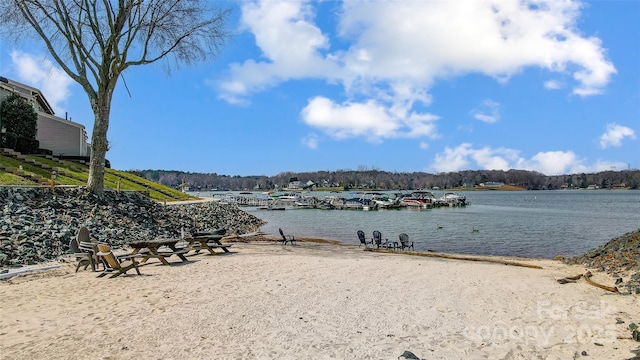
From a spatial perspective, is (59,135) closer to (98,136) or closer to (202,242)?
(98,136)

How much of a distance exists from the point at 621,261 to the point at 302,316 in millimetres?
11635

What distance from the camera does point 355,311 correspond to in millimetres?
7445

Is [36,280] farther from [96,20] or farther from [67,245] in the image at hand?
[96,20]

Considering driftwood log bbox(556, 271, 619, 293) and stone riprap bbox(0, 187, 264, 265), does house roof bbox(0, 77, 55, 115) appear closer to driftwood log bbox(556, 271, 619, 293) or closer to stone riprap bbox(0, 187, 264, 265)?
stone riprap bbox(0, 187, 264, 265)

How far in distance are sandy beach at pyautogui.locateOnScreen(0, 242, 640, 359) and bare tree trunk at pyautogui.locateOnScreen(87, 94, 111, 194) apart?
34.5 ft

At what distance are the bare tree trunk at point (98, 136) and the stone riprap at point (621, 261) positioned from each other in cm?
2110

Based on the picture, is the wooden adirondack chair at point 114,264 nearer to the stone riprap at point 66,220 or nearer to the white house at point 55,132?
the stone riprap at point 66,220

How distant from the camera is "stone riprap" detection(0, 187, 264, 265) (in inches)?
498

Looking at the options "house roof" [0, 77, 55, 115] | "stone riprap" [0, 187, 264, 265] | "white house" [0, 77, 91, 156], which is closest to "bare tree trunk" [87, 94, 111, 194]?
"stone riprap" [0, 187, 264, 265]

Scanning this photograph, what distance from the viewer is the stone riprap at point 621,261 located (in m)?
10.5

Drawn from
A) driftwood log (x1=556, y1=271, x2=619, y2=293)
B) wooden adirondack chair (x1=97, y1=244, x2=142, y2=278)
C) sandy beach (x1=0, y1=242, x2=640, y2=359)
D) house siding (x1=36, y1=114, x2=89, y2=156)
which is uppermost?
house siding (x1=36, y1=114, x2=89, y2=156)

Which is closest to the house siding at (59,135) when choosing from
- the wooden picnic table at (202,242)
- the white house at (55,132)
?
the white house at (55,132)

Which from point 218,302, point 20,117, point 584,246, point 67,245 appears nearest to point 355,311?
point 218,302

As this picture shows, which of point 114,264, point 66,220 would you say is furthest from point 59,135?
point 114,264
